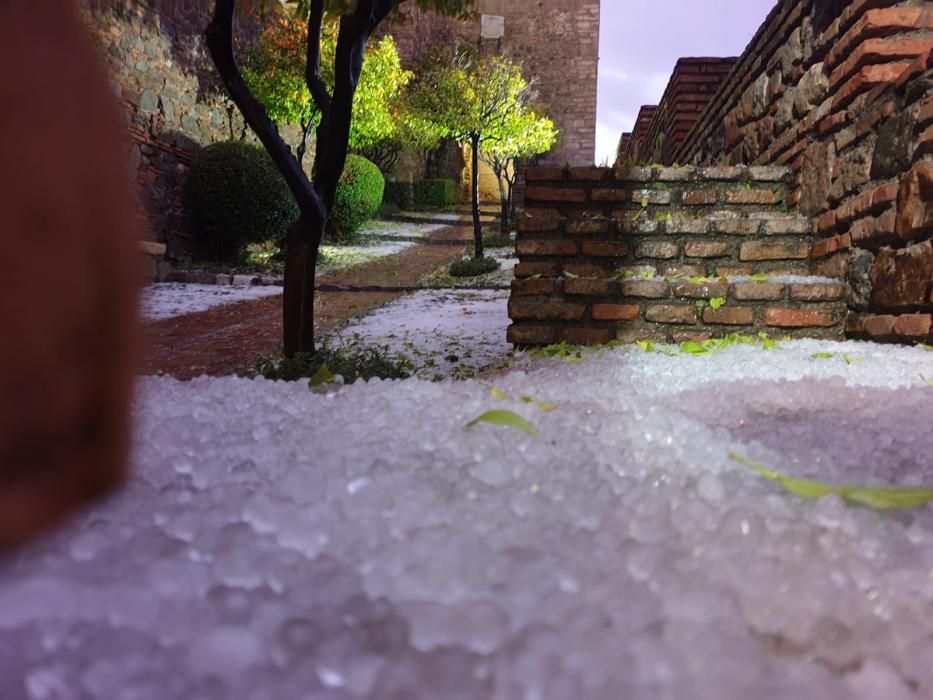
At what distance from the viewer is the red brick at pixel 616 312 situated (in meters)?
2.31

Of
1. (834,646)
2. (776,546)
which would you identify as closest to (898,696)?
(834,646)

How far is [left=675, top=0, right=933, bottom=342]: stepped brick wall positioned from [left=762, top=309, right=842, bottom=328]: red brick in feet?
0.24

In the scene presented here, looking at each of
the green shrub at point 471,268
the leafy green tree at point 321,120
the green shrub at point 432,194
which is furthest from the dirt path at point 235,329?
the green shrub at point 432,194

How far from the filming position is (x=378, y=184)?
11.0 m

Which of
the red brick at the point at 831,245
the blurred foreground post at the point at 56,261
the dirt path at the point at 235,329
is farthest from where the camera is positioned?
the dirt path at the point at 235,329

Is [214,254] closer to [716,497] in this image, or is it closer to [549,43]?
[716,497]

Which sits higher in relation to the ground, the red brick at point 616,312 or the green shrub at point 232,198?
the green shrub at point 232,198

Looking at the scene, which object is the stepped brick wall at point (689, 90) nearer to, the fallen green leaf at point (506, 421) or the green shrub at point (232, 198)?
the green shrub at point (232, 198)

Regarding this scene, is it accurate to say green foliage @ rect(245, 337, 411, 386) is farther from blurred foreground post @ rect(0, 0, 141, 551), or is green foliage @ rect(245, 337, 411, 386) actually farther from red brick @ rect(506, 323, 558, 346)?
blurred foreground post @ rect(0, 0, 141, 551)

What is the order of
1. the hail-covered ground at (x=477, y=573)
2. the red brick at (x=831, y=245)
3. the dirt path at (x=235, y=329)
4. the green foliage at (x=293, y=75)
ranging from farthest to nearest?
the green foliage at (x=293, y=75) → the dirt path at (x=235, y=329) → the red brick at (x=831, y=245) → the hail-covered ground at (x=477, y=573)

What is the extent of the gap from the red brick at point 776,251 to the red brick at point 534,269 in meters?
0.75

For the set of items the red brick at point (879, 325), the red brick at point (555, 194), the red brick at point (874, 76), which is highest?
the red brick at point (874, 76)

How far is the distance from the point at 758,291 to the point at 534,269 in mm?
835

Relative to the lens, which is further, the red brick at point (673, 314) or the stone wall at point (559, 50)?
the stone wall at point (559, 50)
